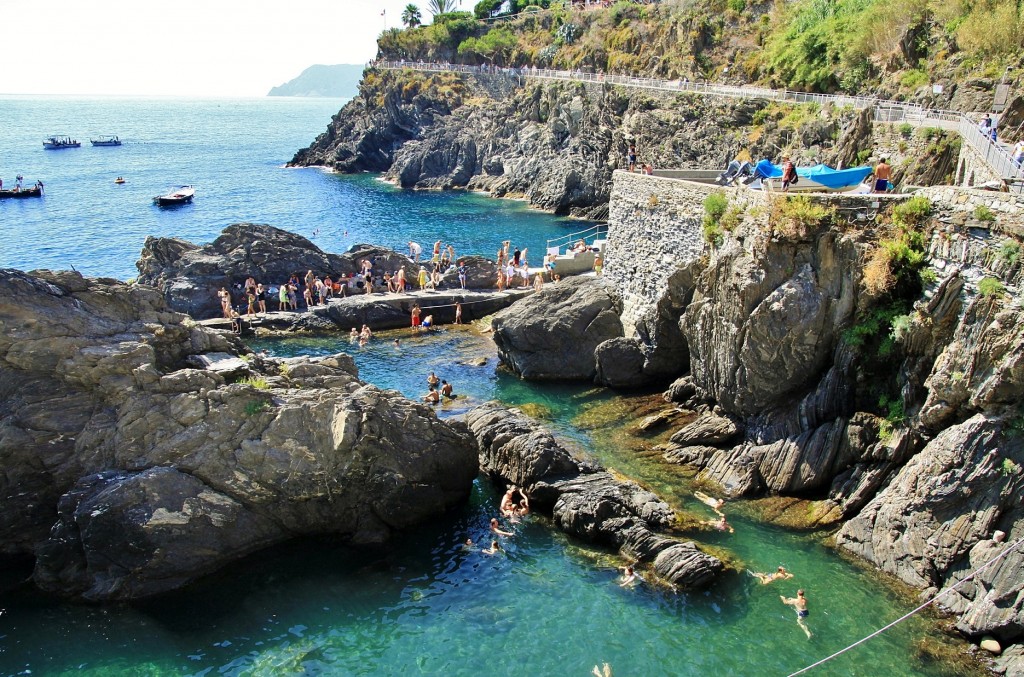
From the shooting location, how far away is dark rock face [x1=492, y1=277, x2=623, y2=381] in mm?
28969

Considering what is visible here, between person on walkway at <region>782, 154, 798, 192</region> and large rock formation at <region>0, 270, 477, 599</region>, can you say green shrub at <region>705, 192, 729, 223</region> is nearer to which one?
person on walkway at <region>782, 154, 798, 192</region>

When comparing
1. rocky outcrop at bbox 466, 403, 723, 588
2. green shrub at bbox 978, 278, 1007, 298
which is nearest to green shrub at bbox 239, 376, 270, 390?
rocky outcrop at bbox 466, 403, 723, 588

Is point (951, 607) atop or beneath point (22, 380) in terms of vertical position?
beneath

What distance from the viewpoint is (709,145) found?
181 ft

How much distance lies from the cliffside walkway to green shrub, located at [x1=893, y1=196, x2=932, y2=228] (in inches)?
77.8

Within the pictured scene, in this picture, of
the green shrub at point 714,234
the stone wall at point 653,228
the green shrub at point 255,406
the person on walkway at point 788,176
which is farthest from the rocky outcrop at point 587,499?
the person on walkway at point 788,176

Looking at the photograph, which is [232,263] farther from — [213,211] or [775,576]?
[213,211]

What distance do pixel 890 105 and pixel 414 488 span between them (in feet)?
86.9

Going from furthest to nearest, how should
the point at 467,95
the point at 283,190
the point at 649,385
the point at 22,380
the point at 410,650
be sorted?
the point at 467,95 → the point at 283,190 → the point at 649,385 → the point at 22,380 → the point at 410,650

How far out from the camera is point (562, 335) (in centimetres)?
2905

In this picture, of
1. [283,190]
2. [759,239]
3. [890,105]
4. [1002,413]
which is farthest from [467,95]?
[1002,413]

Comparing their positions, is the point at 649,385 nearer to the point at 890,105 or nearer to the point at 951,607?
the point at 951,607

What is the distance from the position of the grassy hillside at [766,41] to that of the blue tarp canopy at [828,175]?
42.0ft

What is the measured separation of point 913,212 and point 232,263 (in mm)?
30873
